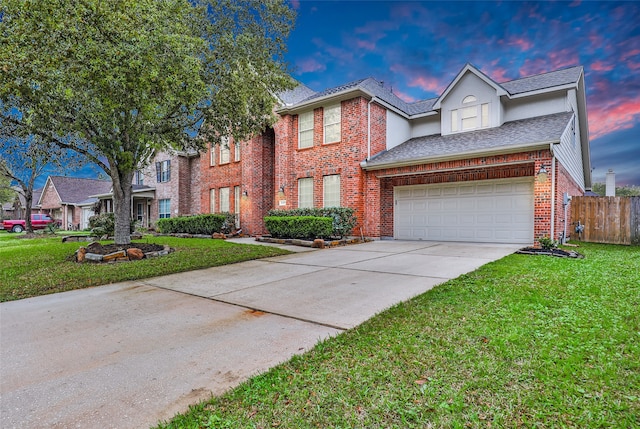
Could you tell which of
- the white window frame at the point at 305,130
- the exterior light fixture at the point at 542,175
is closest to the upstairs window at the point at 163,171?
the white window frame at the point at 305,130

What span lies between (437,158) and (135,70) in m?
9.10

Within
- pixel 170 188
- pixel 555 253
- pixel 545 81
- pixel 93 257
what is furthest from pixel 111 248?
pixel 545 81

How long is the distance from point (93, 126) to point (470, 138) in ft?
39.4

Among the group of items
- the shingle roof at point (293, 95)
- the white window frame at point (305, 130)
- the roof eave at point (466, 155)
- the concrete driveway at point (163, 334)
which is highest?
the shingle roof at point (293, 95)

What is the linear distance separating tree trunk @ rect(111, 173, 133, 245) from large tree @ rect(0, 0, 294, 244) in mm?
28

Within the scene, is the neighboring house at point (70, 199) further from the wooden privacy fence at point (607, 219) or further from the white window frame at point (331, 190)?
the wooden privacy fence at point (607, 219)

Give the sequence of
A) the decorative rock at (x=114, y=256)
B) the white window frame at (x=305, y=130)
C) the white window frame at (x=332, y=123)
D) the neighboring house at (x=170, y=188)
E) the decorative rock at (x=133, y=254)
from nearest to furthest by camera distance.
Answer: the decorative rock at (x=114, y=256) < the decorative rock at (x=133, y=254) < the white window frame at (x=332, y=123) < the white window frame at (x=305, y=130) < the neighboring house at (x=170, y=188)

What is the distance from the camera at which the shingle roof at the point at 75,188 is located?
3359cm

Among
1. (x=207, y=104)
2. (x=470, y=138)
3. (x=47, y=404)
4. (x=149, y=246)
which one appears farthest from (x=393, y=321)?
(x=470, y=138)

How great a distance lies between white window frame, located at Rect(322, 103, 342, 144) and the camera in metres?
13.6

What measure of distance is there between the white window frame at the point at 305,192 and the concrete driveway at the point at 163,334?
810 centimetres

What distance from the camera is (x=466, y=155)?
10.6 meters

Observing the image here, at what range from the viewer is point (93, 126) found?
26.2 ft

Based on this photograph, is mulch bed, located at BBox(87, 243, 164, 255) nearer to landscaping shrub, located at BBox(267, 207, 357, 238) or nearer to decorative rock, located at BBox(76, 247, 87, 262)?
decorative rock, located at BBox(76, 247, 87, 262)
